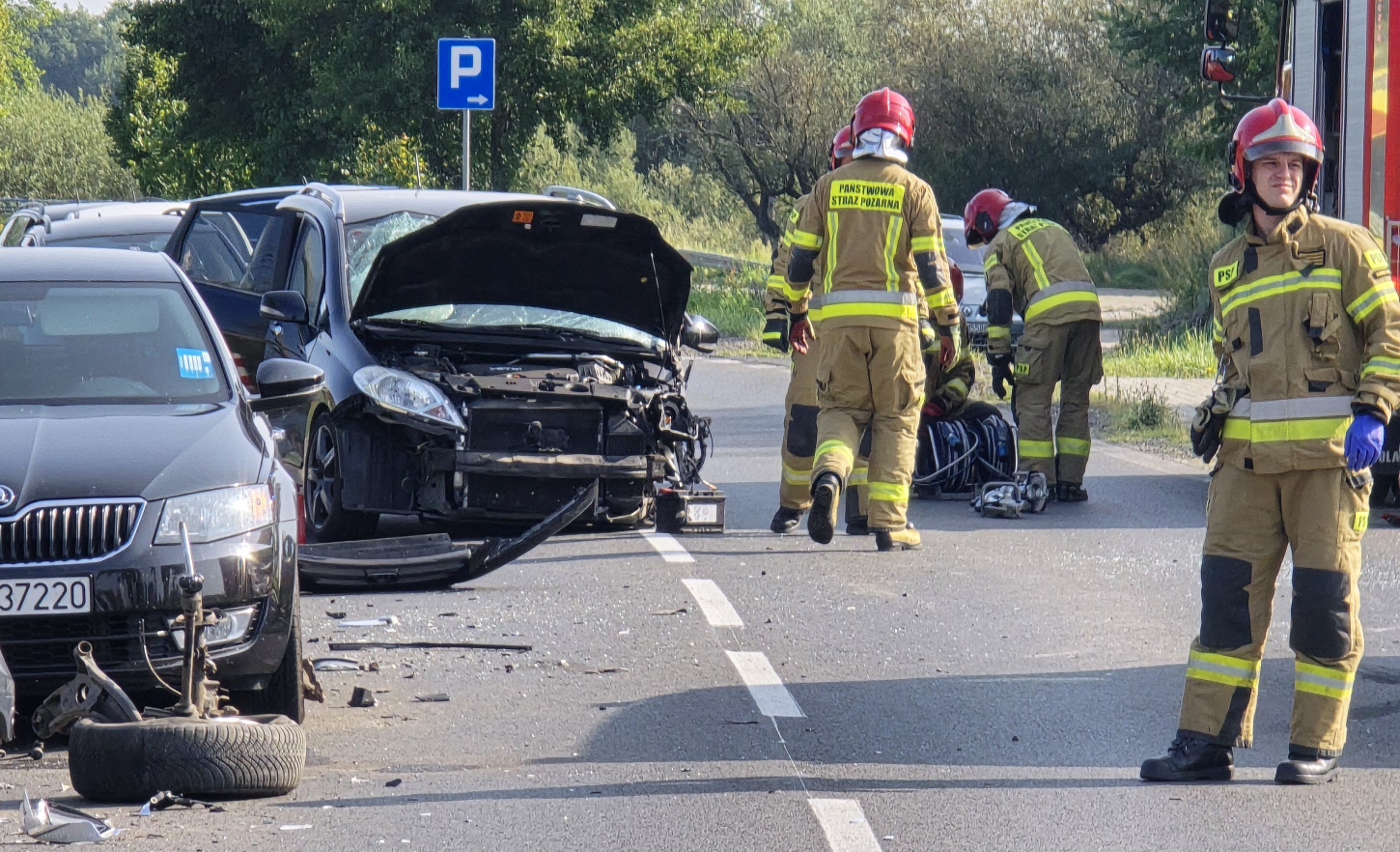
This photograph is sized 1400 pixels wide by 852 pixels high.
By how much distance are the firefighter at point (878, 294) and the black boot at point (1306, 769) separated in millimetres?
4119

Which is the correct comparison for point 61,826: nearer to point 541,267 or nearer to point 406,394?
point 406,394

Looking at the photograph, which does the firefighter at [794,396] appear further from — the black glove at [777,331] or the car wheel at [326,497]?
the car wheel at [326,497]

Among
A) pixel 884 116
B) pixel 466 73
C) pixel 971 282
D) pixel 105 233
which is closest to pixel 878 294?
pixel 884 116

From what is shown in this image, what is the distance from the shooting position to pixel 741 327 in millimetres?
24750

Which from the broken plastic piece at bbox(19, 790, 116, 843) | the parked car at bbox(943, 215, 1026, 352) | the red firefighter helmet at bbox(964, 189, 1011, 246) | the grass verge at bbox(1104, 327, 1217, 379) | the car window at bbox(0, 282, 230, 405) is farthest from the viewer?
the parked car at bbox(943, 215, 1026, 352)

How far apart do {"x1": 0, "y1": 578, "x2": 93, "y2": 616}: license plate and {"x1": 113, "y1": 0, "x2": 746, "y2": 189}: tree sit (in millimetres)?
19144

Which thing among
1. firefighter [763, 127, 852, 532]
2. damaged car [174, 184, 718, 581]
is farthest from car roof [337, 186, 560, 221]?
firefighter [763, 127, 852, 532]

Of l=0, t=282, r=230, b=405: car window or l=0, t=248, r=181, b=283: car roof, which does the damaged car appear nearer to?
l=0, t=248, r=181, b=283: car roof

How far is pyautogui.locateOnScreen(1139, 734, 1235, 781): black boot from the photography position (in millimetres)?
5582

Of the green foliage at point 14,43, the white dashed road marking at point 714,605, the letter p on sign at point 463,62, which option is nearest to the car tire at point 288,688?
the white dashed road marking at point 714,605

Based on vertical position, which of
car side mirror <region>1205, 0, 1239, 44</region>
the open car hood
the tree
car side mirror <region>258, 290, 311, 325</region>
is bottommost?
car side mirror <region>258, 290, 311, 325</region>

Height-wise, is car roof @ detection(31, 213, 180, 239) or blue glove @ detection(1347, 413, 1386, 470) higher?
car roof @ detection(31, 213, 180, 239)

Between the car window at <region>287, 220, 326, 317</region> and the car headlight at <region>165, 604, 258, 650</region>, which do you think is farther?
the car window at <region>287, 220, 326, 317</region>

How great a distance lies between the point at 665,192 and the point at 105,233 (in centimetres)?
3938
